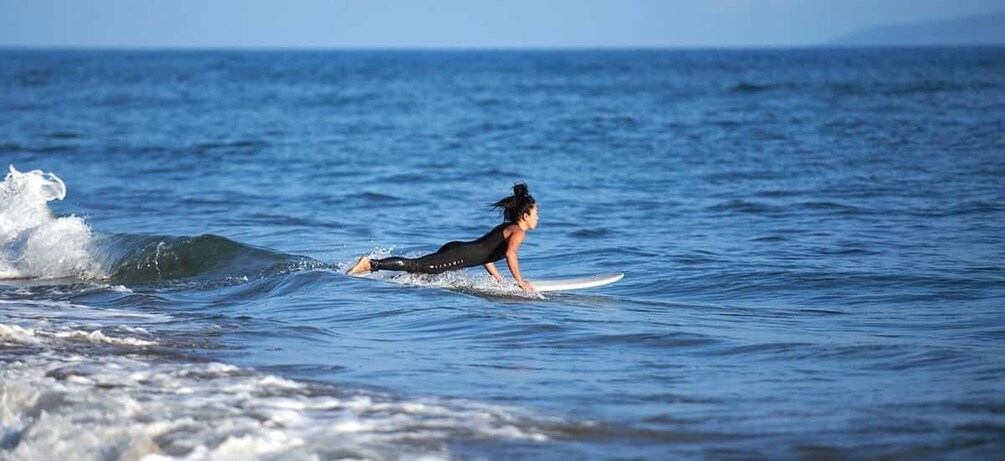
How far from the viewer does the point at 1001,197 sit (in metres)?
17.6

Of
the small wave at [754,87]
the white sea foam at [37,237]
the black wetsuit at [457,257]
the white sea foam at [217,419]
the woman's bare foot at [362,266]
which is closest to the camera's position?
the white sea foam at [217,419]

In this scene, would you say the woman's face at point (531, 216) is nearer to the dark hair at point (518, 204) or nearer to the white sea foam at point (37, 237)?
the dark hair at point (518, 204)

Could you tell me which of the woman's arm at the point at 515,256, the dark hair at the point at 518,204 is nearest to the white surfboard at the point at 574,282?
the woman's arm at the point at 515,256

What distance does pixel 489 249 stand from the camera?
11.6 metres

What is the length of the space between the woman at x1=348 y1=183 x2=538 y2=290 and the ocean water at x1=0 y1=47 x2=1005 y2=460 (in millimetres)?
214

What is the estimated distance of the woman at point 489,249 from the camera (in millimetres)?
11438

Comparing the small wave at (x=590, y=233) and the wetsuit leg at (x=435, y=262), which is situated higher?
the wetsuit leg at (x=435, y=262)

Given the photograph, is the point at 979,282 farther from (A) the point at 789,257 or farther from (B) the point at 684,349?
(B) the point at 684,349

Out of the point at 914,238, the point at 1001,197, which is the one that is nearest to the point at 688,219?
the point at 914,238

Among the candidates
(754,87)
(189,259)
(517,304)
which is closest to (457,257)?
(517,304)

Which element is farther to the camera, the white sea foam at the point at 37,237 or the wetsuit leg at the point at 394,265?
the white sea foam at the point at 37,237

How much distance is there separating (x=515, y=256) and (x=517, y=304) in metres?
0.72

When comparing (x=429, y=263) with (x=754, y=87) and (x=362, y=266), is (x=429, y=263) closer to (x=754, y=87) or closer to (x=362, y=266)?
(x=362, y=266)

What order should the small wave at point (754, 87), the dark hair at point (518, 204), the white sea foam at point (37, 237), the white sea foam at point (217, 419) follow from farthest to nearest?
1. the small wave at point (754, 87)
2. the white sea foam at point (37, 237)
3. the dark hair at point (518, 204)
4. the white sea foam at point (217, 419)
